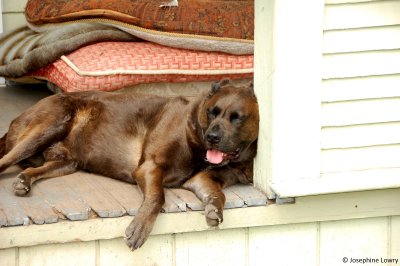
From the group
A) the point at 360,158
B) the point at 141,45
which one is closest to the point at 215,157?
the point at 360,158

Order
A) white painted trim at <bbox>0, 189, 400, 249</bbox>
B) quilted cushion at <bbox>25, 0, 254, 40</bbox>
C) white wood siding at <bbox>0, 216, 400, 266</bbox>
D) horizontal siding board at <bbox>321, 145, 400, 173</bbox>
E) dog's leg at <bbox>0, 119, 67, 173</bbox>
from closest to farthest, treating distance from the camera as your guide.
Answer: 1. white painted trim at <bbox>0, 189, 400, 249</bbox>
2. white wood siding at <bbox>0, 216, 400, 266</bbox>
3. horizontal siding board at <bbox>321, 145, 400, 173</bbox>
4. dog's leg at <bbox>0, 119, 67, 173</bbox>
5. quilted cushion at <bbox>25, 0, 254, 40</bbox>

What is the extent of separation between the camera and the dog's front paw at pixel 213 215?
12.6ft

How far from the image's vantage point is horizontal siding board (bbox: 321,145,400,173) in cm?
399

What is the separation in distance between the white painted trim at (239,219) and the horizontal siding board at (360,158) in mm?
146

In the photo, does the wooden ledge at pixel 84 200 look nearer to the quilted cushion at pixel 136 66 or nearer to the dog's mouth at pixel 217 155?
the dog's mouth at pixel 217 155

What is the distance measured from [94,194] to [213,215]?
575 mm

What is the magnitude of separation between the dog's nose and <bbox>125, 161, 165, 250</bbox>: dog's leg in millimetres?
302

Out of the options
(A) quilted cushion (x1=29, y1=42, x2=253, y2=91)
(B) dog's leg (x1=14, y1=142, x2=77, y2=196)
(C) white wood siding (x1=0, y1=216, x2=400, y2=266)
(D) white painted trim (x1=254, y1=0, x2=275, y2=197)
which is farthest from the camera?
(A) quilted cushion (x1=29, y1=42, x2=253, y2=91)

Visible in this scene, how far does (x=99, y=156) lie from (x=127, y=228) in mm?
733

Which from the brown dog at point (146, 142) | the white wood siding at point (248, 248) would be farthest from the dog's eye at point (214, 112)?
the white wood siding at point (248, 248)

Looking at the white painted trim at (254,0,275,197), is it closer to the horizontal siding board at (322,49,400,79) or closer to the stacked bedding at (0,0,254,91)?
the horizontal siding board at (322,49,400,79)

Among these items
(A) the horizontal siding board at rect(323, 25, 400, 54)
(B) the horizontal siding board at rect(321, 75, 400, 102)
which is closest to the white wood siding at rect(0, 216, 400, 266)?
(B) the horizontal siding board at rect(321, 75, 400, 102)

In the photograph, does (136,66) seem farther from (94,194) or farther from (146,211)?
(146,211)

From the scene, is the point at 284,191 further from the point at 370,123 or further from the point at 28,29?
the point at 28,29
